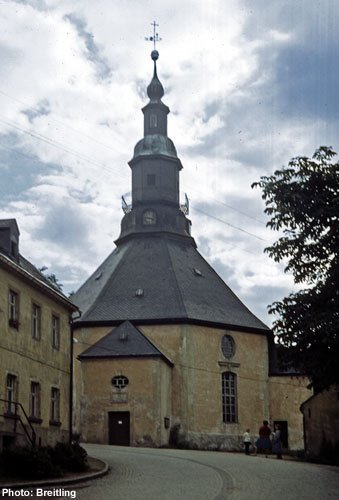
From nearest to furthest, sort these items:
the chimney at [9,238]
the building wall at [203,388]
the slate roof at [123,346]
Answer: the chimney at [9,238]
the slate roof at [123,346]
the building wall at [203,388]

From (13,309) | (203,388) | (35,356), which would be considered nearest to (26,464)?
(13,309)

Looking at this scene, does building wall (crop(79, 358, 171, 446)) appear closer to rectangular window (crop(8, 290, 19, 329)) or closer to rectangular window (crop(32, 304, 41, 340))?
rectangular window (crop(32, 304, 41, 340))

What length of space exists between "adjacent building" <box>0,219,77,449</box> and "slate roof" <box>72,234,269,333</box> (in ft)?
58.2

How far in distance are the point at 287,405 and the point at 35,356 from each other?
27765 mm

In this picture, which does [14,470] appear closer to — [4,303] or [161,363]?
[4,303]

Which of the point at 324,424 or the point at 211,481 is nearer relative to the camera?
the point at 211,481

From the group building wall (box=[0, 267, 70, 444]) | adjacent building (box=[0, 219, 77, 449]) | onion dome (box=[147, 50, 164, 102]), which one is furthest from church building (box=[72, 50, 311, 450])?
building wall (box=[0, 267, 70, 444])

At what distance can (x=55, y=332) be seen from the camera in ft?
98.8

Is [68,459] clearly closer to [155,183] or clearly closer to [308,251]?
[308,251]

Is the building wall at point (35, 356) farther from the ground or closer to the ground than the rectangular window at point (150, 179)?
closer to the ground

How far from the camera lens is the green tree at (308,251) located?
26.2 m

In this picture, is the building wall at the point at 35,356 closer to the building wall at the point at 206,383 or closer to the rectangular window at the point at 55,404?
the rectangular window at the point at 55,404

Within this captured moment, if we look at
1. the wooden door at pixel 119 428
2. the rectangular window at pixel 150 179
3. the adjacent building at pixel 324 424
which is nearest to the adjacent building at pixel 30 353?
the adjacent building at pixel 324 424

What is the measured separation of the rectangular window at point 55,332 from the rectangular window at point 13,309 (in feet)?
11.9
